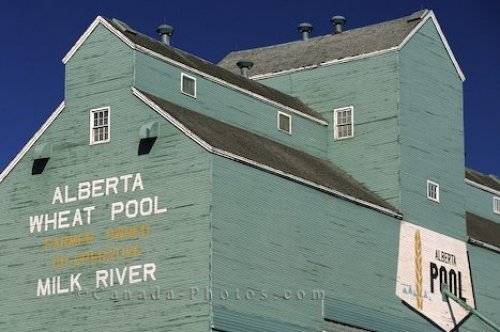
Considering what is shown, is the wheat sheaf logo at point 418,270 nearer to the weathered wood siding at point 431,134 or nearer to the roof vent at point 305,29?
the weathered wood siding at point 431,134

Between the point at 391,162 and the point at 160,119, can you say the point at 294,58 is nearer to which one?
the point at 391,162

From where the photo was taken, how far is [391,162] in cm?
6631

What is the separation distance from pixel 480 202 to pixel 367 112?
14899mm

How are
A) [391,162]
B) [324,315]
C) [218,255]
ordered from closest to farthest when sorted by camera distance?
[218,255]
[324,315]
[391,162]

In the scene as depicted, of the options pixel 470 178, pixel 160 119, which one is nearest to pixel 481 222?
pixel 470 178

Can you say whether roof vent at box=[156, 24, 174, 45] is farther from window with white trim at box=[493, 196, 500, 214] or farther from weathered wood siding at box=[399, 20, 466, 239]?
window with white trim at box=[493, 196, 500, 214]

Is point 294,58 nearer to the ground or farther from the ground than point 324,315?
farther from the ground

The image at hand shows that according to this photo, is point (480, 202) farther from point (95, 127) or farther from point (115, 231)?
point (115, 231)

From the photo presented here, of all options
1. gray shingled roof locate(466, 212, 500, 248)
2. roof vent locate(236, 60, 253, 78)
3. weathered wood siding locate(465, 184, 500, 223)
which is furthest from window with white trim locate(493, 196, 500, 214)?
roof vent locate(236, 60, 253, 78)

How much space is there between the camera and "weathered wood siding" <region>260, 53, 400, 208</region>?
66.4 m

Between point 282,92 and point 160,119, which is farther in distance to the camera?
point 282,92

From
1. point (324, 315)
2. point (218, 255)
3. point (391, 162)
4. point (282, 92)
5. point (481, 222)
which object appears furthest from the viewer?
point (481, 222)

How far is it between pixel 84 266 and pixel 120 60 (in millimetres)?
9192

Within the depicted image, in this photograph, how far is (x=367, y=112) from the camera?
6762cm
